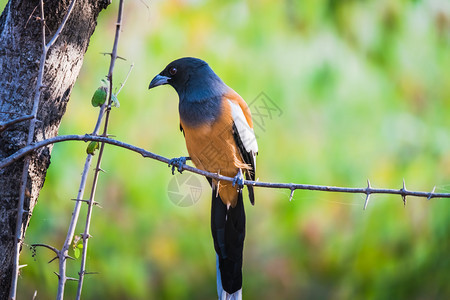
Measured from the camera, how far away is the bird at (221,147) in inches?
73.5

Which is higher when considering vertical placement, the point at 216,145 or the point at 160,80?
the point at 160,80

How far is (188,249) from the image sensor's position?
280 cm

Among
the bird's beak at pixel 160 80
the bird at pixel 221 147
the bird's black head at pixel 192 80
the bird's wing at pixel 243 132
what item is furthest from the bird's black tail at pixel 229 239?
the bird's beak at pixel 160 80

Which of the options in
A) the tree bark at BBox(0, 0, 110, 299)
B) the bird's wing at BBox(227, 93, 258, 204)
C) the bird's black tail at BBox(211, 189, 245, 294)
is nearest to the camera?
the tree bark at BBox(0, 0, 110, 299)

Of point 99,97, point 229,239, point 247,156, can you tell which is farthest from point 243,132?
point 99,97

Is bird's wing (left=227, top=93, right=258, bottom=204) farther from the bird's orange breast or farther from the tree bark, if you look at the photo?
the tree bark

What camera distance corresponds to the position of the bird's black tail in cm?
182

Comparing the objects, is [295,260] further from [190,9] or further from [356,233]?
[190,9]

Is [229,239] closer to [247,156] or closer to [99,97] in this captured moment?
[247,156]

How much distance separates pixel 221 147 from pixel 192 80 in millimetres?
345

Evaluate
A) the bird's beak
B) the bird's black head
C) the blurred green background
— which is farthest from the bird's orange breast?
the blurred green background

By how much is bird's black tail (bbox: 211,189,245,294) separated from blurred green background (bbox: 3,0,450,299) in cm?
70

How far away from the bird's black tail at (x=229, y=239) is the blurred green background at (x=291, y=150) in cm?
70

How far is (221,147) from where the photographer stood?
1.90 meters
